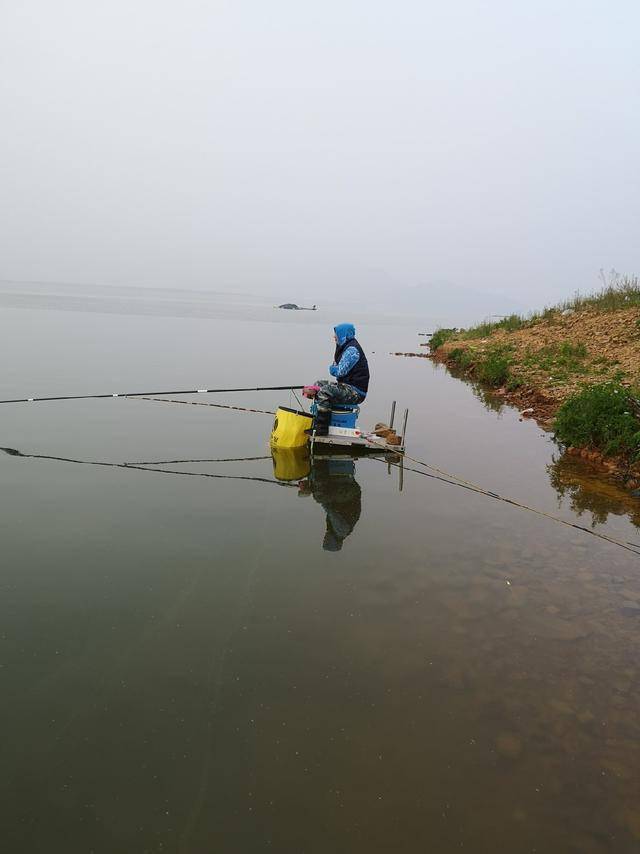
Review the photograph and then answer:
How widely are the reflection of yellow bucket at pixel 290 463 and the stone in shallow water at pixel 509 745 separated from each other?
6576 millimetres

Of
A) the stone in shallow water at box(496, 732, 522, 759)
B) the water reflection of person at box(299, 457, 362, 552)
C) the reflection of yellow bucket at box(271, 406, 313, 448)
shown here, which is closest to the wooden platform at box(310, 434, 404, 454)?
the reflection of yellow bucket at box(271, 406, 313, 448)

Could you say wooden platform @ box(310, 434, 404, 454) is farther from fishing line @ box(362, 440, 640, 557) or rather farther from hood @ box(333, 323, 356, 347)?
hood @ box(333, 323, 356, 347)

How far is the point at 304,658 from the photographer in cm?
491

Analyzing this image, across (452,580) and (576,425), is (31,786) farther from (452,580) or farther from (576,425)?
(576,425)

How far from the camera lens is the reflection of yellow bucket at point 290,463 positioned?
415 inches

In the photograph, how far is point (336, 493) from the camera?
9555 millimetres

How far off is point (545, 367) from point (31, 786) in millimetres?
19392

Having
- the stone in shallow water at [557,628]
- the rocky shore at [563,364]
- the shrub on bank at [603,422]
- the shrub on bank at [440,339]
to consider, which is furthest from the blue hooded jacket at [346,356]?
the shrub on bank at [440,339]

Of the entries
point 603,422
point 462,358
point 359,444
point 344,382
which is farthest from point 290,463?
point 462,358

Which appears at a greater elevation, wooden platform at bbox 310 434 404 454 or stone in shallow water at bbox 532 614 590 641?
wooden platform at bbox 310 434 404 454

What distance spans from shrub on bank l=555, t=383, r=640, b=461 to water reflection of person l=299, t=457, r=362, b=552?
489 cm

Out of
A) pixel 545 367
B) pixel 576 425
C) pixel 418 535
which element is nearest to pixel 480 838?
pixel 418 535

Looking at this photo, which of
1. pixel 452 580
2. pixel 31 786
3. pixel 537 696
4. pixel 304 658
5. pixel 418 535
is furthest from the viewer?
pixel 418 535

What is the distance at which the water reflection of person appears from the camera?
25.6ft
